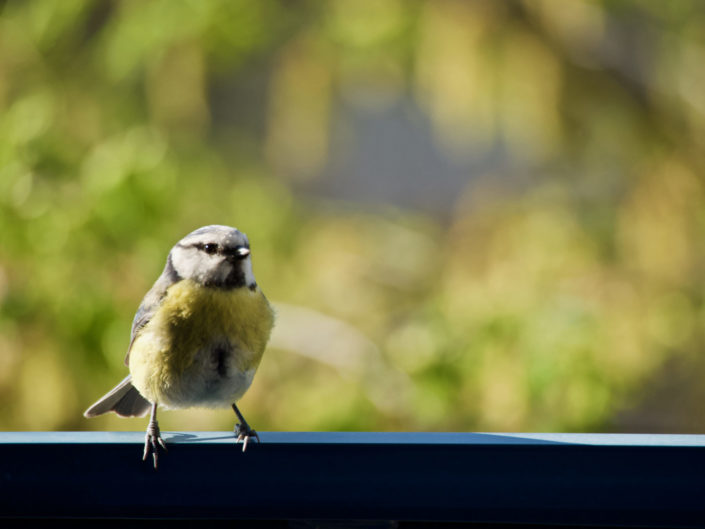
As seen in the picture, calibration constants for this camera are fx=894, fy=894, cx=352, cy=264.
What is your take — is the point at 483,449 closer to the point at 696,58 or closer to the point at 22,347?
the point at 22,347

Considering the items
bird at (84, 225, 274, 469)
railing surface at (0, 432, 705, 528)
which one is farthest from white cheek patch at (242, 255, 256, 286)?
railing surface at (0, 432, 705, 528)

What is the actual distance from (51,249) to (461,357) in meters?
1.53

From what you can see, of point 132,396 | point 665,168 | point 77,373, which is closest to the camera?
point 132,396

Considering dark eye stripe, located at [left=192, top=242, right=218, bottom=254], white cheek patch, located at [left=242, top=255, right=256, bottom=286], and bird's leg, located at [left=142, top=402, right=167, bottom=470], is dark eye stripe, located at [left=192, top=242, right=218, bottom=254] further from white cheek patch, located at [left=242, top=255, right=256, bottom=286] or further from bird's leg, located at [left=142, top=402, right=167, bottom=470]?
bird's leg, located at [left=142, top=402, right=167, bottom=470]

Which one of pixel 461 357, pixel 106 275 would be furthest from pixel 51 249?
pixel 461 357

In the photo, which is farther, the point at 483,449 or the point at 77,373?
the point at 77,373

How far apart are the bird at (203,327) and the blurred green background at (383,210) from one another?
5.53 ft

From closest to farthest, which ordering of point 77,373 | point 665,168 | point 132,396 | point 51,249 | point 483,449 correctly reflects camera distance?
point 483,449, point 132,396, point 51,249, point 77,373, point 665,168

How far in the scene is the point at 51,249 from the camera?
3164mm

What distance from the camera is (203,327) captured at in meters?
1.46

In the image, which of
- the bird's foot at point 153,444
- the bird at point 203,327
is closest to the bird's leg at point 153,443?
Result: the bird's foot at point 153,444

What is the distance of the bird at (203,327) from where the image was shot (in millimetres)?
1458

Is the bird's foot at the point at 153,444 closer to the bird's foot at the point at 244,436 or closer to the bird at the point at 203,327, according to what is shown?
the bird's foot at the point at 244,436

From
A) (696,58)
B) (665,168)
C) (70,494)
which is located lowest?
(70,494)
